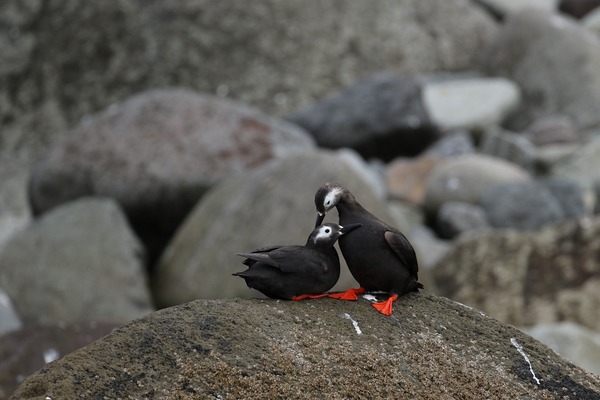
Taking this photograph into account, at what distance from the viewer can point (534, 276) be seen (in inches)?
505

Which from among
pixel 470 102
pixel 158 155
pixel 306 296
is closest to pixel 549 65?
pixel 470 102

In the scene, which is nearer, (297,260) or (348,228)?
(297,260)

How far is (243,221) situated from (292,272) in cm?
695

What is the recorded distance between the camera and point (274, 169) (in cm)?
1260

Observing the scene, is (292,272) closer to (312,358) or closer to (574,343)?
(312,358)

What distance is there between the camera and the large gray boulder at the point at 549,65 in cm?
2431

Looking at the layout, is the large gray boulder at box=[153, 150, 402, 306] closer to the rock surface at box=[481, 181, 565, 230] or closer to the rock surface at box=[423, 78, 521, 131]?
the rock surface at box=[481, 181, 565, 230]

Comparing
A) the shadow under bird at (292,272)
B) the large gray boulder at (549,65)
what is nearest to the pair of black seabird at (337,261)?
the shadow under bird at (292,272)

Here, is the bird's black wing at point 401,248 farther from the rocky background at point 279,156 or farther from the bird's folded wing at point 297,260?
the bird's folded wing at point 297,260

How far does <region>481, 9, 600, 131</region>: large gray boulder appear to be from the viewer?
2431 centimetres

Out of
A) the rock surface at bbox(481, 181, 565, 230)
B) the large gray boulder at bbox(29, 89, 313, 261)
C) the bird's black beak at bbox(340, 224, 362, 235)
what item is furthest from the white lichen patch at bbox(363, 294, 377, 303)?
the rock surface at bbox(481, 181, 565, 230)

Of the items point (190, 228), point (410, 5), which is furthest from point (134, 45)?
point (190, 228)

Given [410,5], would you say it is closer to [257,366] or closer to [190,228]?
[190,228]

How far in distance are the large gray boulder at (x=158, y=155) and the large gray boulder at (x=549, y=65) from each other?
10016 millimetres
